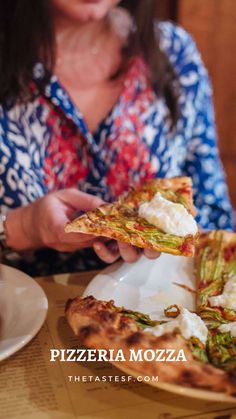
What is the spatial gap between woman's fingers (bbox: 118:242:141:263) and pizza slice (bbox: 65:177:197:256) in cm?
4

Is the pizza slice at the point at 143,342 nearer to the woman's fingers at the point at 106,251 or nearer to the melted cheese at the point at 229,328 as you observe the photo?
the melted cheese at the point at 229,328

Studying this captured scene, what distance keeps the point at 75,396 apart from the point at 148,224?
37 cm

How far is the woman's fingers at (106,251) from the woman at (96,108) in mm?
185

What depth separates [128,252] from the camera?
1042mm

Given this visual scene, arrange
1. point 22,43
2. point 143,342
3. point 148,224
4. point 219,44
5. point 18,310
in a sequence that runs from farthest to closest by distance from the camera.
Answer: point 219,44 < point 22,43 < point 148,224 < point 18,310 < point 143,342

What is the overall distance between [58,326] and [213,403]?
0.32m

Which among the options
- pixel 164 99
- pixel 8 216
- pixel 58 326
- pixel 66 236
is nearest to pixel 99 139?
pixel 164 99

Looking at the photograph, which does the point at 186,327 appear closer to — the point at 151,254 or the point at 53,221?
the point at 151,254

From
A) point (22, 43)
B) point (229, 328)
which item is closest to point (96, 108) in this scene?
point (22, 43)

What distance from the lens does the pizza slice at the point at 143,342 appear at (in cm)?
73

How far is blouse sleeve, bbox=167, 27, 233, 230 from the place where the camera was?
5.22 ft

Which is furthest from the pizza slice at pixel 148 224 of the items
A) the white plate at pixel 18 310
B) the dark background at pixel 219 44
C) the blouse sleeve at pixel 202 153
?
the dark background at pixel 219 44

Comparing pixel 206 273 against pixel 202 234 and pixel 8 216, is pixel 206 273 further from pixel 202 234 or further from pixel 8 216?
pixel 8 216

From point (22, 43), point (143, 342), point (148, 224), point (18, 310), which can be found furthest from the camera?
point (22, 43)
